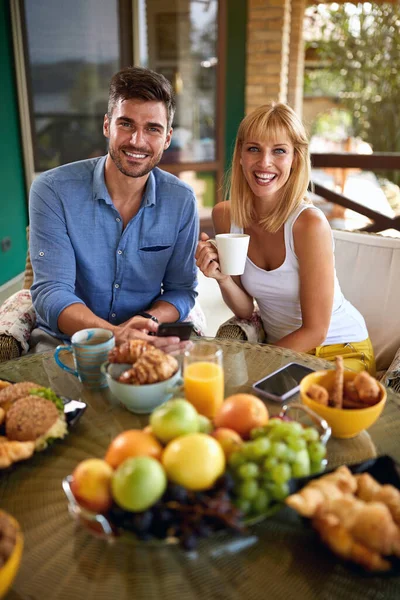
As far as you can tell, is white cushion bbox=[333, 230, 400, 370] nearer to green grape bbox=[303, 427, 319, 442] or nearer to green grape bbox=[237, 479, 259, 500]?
green grape bbox=[303, 427, 319, 442]

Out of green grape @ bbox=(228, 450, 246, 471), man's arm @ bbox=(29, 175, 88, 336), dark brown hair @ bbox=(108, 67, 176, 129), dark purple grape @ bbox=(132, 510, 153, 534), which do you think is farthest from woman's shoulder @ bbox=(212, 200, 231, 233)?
dark purple grape @ bbox=(132, 510, 153, 534)

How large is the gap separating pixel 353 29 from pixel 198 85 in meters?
2.27

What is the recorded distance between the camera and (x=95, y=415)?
1.15 meters

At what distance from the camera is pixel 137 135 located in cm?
184

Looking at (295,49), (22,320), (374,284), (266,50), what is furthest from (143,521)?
(295,49)

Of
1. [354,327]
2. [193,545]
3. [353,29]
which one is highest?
[353,29]

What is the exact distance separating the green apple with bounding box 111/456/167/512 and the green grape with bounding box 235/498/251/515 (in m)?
0.12

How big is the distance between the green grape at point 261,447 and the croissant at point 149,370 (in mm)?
323

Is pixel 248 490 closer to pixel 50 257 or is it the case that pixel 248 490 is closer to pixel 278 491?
pixel 278 491

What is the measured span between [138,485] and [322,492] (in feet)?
0.94

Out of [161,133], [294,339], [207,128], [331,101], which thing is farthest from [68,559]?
[331,101]

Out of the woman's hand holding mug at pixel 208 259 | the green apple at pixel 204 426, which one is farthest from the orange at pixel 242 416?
the woman's hand holding mug at pixel 208 259

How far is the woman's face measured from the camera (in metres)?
1.72

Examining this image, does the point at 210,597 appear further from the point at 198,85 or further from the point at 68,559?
the point at 198,85
